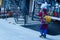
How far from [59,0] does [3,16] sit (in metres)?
4.97

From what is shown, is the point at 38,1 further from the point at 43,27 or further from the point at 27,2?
the point at 43,27

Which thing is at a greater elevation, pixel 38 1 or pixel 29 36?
pixel 38 1

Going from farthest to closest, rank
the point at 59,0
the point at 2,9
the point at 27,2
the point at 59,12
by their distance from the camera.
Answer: the point at 27,2 < the point at 2,9 < the point at 59,0 < the point at 59,12

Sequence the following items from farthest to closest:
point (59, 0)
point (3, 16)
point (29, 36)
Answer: point (3, 16)
point (59, 0)
point (29, 36)

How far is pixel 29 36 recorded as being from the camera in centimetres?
1069

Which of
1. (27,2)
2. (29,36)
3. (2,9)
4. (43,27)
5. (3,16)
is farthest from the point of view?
(27,2)

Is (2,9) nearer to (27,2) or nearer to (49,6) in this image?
(27,2)

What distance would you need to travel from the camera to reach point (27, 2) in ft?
67.7

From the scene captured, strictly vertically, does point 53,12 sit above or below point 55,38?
above

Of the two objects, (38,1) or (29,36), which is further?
(38,1)

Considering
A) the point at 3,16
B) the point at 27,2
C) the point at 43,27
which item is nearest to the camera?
the point at 43,27

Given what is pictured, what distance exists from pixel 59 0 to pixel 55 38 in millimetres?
5726

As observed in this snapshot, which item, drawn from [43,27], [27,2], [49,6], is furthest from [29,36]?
[27,2]

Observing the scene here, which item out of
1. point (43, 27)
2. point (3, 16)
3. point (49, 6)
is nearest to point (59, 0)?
point (49, 6)
